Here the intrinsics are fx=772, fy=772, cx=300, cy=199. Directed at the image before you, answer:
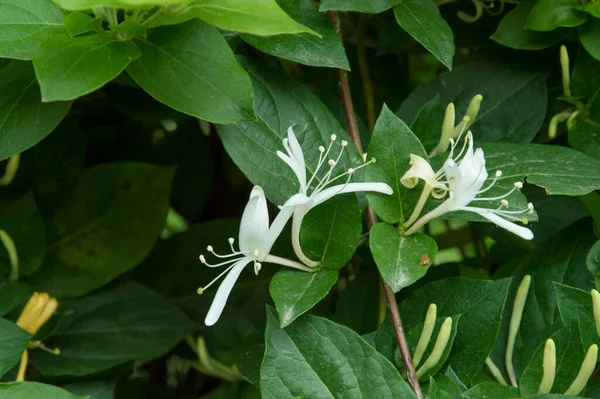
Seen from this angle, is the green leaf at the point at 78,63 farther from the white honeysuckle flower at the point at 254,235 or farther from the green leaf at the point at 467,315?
the green leaf at the point at 467,315

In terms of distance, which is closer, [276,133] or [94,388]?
[276,133]

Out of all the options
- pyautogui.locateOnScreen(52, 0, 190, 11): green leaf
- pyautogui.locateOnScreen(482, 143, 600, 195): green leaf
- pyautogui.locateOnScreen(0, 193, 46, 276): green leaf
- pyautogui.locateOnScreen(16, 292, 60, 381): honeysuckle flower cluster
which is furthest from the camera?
pyautogui.locateOnScreen(0, 193, 46, 276): green leaf

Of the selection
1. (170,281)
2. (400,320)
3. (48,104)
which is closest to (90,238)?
(170,281)

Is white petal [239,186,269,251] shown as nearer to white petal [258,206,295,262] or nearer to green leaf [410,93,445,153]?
white petal [258,206,295,262]

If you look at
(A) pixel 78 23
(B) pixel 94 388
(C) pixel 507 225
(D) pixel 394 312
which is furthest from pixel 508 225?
(B) pixel 94 388

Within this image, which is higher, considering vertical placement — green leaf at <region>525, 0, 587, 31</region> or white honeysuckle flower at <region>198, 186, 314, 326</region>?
green leaf at <region>525, 0, 587, 31</region>

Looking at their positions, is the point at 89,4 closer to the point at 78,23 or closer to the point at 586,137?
the point at 78,23

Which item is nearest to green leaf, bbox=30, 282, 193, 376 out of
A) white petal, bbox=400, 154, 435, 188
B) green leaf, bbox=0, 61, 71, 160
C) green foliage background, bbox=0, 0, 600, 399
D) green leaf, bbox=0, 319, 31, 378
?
green foliage background, bbox=0, 0, 600, 399
